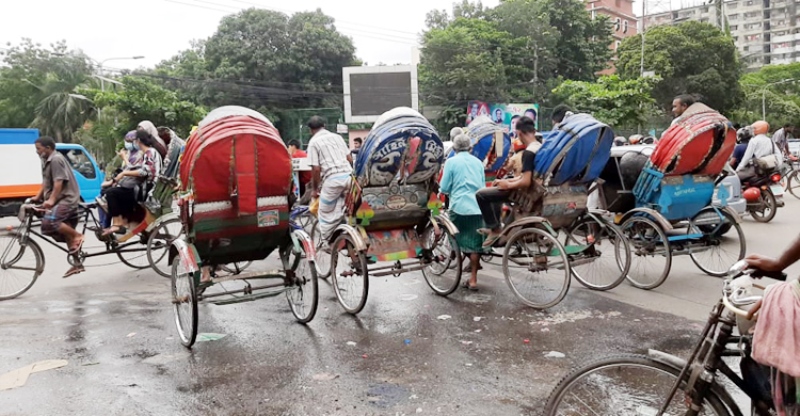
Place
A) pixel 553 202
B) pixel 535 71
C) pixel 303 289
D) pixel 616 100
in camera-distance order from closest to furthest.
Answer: pixel 303 289 < pixel 553 202 < pixel 616 100 < pixel 535 71

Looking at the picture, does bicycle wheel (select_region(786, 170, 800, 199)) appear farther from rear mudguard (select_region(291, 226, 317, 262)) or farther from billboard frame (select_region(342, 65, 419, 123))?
Answer: billboard frame (select_region(342, 65, 419, 123))

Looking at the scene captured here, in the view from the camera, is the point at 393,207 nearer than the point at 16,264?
Yes

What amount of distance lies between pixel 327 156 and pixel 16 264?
13.0 ft

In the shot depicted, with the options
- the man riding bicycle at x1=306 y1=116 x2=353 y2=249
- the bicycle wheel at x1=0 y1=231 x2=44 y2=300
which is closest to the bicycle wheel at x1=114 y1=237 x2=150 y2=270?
the bicycle wheel at x1=0 y1=231 x2=44 y2=300

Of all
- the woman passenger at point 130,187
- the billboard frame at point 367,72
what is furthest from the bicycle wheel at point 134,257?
the billboard frame at point 367,72

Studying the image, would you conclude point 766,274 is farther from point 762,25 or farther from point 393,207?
point 762,25

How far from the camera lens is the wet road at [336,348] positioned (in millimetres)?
3902

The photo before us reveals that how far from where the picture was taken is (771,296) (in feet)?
6.89

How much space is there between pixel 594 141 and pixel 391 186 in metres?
2.09

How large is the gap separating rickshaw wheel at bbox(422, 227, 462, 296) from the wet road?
6.4 inches

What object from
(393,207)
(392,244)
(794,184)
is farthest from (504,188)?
(794,184)

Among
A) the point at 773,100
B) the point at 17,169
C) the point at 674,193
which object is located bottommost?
the point at 674,193

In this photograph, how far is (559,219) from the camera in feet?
20.4

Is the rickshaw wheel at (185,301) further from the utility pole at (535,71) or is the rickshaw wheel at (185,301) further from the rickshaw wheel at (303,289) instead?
the utility pole at (535,71)
